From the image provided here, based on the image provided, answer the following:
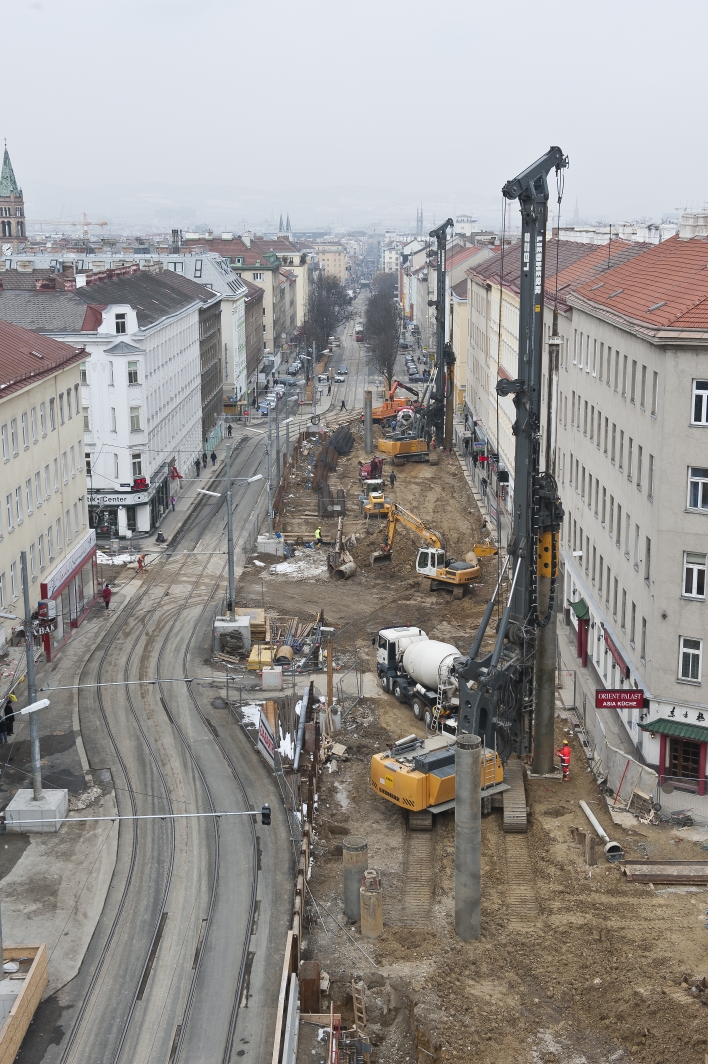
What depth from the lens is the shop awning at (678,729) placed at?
31266mm

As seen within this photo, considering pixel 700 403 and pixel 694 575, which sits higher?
pixel 700 403

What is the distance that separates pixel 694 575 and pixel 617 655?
228 inches

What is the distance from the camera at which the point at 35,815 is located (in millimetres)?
31422

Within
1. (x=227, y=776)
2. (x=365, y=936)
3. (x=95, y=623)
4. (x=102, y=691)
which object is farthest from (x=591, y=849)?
(x=95, y=623)

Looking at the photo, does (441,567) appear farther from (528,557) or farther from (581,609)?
(528,557)

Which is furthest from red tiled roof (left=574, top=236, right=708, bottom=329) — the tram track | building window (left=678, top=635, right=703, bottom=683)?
the tram track

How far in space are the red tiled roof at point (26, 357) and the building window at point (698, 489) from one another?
2226 centimetres

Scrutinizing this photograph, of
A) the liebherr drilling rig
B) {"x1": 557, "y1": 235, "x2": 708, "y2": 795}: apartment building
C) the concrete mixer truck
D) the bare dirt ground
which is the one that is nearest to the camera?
the bare dirt ground

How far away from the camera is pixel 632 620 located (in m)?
35.2

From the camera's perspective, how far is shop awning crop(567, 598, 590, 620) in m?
42.4

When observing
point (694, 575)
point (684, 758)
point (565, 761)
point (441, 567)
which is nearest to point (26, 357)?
point (441, 567)

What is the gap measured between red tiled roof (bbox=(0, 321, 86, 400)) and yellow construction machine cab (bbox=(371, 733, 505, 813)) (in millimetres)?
17960

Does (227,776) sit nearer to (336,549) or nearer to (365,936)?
(365,936)

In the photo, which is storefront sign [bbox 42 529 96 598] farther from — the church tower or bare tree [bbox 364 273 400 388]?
the church tower
